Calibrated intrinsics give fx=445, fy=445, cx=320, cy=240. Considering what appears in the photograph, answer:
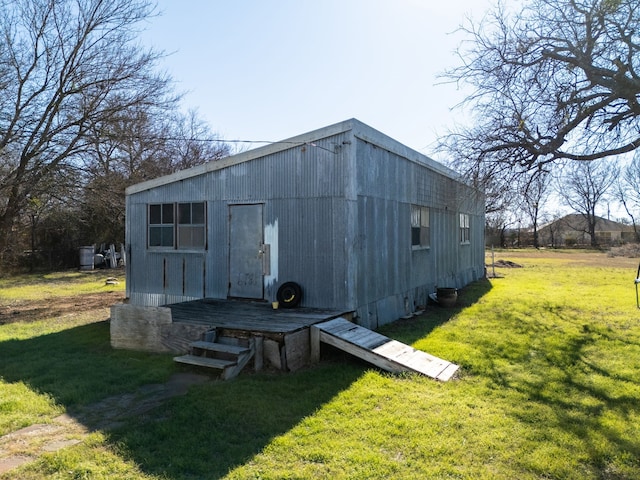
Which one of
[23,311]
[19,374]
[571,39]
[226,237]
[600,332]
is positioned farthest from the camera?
[23,311]

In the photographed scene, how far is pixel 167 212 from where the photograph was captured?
9.20 metres

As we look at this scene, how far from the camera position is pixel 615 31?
244 inches

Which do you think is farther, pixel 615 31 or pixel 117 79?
pixel 117 79

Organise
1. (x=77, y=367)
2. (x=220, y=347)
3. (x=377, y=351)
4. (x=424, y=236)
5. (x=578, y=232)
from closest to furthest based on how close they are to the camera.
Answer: (x=377, y=351) → (x=220, y=347) → (x=77, y=367) → (x=424, y=236) → (x=578, y=232)

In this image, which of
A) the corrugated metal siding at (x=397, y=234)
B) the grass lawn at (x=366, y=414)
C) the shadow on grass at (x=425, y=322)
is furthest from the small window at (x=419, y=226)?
the grass lawn at (x=366, y=414)

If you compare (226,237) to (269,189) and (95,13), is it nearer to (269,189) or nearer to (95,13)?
(269,189)

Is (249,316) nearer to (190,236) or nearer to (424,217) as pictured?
(190,236)

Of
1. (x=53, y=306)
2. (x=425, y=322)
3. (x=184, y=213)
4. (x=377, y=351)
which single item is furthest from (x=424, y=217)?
(x=53, y=306)

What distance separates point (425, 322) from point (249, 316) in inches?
148

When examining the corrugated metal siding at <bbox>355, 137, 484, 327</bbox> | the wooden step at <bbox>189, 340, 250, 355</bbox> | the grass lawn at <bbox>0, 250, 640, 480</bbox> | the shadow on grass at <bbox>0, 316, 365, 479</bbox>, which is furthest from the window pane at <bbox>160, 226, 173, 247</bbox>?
the corrugated metal siding at <bbox>355, 137, 484, 327</bbox>

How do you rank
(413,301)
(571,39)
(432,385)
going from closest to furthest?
(432,385) → (571,39) → (413,301)

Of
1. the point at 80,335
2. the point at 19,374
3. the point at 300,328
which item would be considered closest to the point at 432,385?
the point at 300,328

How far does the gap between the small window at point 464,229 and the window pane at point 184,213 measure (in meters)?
9.28

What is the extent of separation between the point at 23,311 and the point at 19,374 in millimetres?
6248
